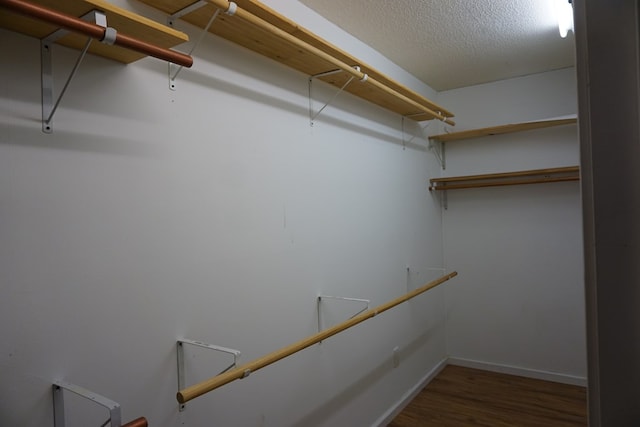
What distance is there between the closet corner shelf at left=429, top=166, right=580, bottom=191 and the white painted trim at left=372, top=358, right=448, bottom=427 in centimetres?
171

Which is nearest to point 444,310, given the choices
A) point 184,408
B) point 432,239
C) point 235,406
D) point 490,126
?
point 432,239

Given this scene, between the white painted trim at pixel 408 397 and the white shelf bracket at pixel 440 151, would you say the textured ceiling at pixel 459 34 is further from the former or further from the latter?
the white painted trim at pixel 408 397

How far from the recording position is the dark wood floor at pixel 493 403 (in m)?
2.94

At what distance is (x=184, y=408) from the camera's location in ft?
5.01

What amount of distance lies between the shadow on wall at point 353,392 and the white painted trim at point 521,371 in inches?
30.9

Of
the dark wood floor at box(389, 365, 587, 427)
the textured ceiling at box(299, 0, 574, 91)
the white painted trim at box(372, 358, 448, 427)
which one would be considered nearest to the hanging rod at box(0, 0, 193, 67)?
the textured ceiling at box(299, 0, 574, 91)

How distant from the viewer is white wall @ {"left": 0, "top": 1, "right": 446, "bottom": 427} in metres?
1.15

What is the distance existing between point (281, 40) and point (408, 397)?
283cm

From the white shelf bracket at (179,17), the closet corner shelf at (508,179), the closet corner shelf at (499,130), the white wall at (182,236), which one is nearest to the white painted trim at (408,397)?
the white wall at (182,236)

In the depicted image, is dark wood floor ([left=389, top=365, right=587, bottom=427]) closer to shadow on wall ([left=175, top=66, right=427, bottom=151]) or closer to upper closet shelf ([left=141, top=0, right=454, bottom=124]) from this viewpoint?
shadow on wall ([left=175, top=66, right=427, bottom=151])

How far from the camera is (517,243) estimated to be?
12.5 feet

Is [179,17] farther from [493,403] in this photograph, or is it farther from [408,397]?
[493,403]

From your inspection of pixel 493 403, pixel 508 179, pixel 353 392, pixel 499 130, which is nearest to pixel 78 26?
pixel 353 392

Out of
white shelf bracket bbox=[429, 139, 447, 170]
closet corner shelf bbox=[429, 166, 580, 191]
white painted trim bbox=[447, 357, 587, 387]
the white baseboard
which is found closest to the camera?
the white baseboard
